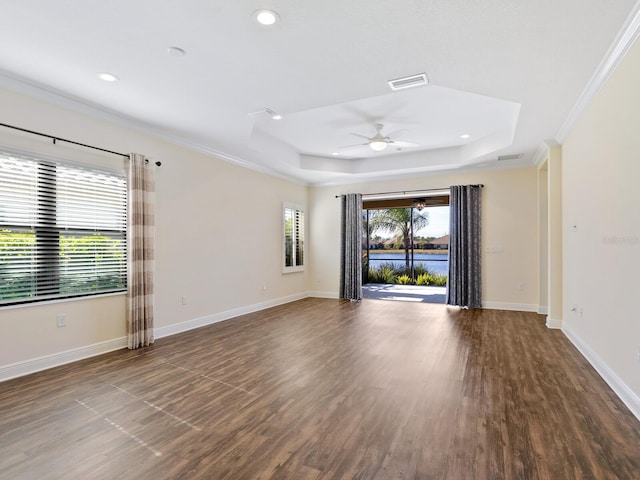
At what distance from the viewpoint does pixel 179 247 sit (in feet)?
15.7

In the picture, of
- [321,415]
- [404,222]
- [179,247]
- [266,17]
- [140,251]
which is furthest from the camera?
[404,222]

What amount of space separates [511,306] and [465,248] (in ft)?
4.39

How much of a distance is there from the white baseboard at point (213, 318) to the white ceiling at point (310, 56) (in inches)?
105

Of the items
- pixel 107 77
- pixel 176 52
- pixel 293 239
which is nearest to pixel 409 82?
pixel 176 52

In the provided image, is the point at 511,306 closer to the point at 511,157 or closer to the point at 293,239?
the point at 511,157

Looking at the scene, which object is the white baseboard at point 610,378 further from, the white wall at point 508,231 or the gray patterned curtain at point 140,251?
the gray patterned curtain at point 140,251

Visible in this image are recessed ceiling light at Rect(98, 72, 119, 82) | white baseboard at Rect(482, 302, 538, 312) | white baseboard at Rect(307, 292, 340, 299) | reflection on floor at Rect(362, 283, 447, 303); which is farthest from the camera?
white baseboard at Rect(307, 292, 340, 299)

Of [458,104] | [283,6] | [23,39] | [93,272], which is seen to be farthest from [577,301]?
[23,39]

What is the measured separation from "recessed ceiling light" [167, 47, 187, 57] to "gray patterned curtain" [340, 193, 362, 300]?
207 inches

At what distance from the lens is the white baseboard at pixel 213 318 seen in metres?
4.58

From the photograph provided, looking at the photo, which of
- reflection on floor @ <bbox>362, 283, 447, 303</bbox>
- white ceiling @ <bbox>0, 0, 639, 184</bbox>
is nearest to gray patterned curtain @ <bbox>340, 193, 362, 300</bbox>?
reflection on floor @ <bbox>362, 283, 447, 303</bbox>

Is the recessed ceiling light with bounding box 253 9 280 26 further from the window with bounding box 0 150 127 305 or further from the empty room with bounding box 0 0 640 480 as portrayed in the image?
the window with bounding box 0 150 127 305

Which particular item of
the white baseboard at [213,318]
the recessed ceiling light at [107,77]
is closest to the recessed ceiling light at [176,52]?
the recessed ceiling light at [107,77]

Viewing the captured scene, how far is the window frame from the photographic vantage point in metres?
7.18
